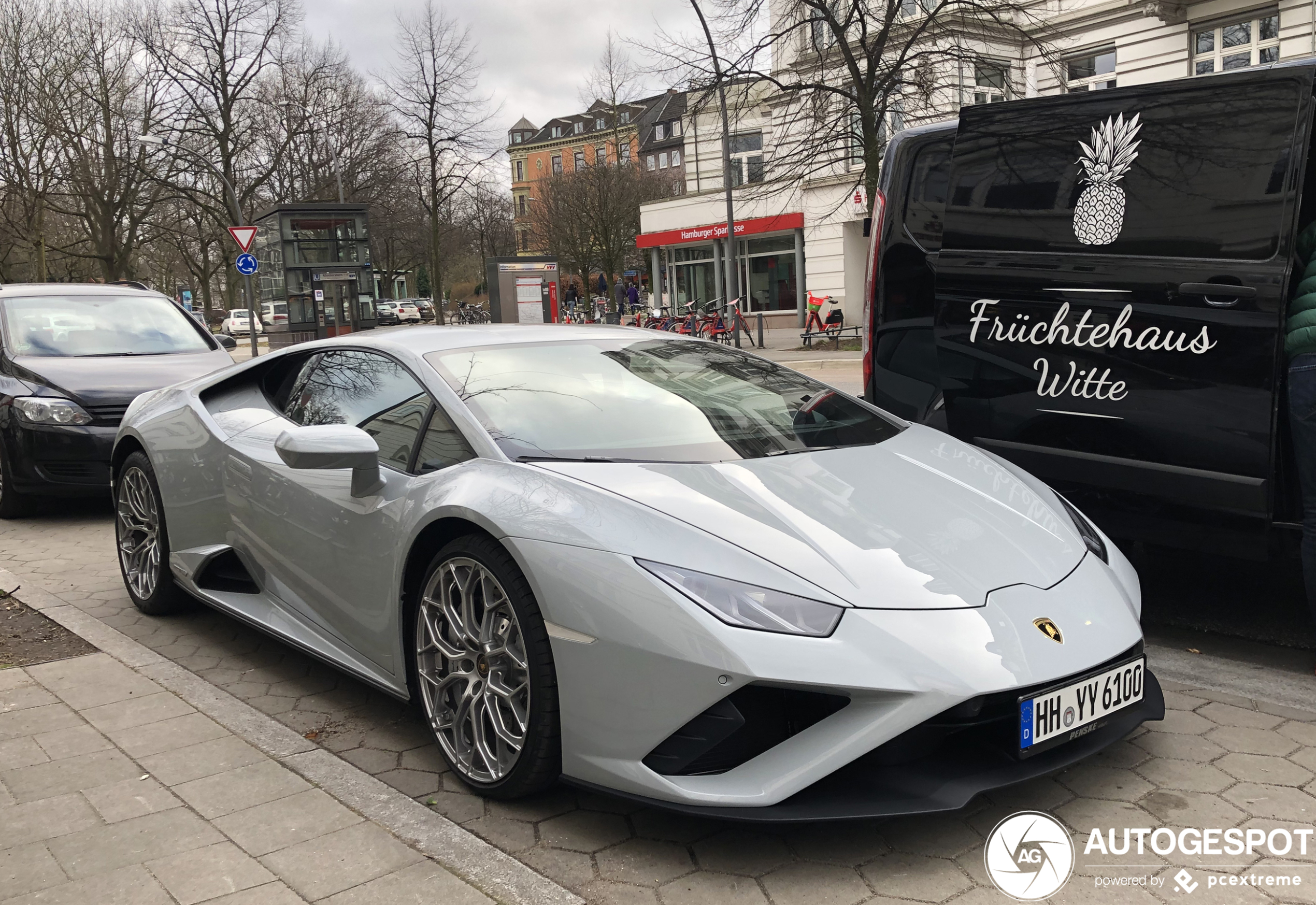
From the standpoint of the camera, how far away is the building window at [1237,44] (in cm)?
2002

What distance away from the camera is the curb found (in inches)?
92.9

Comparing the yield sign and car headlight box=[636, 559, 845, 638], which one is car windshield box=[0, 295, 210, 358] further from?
the yield sign

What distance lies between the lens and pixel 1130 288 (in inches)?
151

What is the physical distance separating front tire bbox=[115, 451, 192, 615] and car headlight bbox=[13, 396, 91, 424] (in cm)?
247

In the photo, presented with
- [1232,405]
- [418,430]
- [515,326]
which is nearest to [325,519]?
[418,430]

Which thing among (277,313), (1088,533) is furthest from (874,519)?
(277,313)

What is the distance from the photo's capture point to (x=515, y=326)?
3943mm

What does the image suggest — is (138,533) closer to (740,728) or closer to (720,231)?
(740,728)

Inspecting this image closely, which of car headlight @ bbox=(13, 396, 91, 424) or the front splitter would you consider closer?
the front splitter

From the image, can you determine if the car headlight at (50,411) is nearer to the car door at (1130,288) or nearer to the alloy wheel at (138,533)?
the alloy wheel at (138,533)

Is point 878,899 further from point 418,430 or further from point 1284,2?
point 1284,2

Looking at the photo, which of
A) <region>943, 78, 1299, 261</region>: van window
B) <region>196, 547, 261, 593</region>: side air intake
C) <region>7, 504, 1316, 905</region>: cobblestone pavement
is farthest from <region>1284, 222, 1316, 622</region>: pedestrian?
<region>196, 547, 261, 593</region>: side air intake

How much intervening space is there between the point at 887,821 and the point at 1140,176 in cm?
254

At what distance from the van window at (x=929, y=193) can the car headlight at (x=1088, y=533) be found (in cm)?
168
